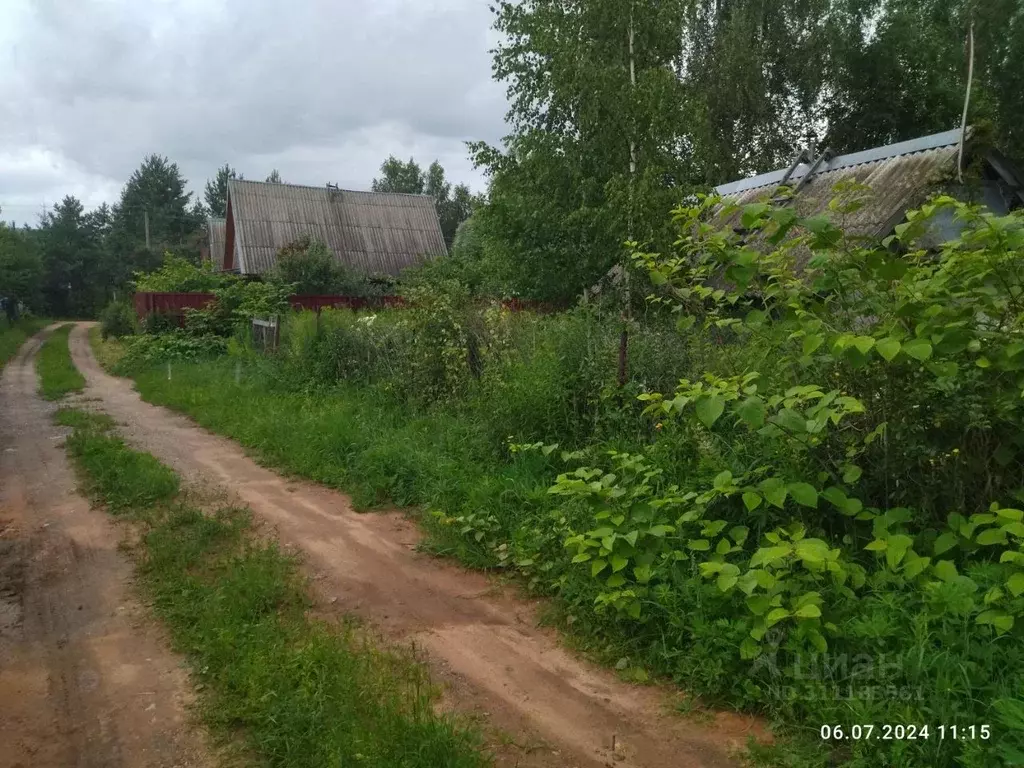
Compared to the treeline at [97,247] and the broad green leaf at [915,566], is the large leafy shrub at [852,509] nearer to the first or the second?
the broad green leaf at [915,566]

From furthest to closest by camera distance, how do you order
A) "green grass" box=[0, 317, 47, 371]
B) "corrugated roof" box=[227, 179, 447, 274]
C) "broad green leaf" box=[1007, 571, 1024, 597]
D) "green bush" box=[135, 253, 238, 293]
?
"corrugated roof" box=[227, 179, 447, 274]
"green grass" box=[0, 317, 47, 371]
"green bush" box=[135, 253, 238, 293]
"broad green leaf" box=[1007, 571, 1024, 597]

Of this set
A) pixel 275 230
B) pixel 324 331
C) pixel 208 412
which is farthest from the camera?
pixel 275 230

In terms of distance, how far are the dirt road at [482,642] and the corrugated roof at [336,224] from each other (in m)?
21.9

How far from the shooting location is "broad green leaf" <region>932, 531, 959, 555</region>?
3.22 metres

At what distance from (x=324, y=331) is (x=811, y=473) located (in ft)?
27.5

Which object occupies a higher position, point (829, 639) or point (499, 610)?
point (829, 639)

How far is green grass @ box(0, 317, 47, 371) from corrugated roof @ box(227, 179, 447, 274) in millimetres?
7771

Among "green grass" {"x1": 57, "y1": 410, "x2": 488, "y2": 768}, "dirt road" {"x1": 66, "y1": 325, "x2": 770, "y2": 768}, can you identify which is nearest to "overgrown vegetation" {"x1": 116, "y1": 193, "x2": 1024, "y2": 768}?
"dirt road" {"x1": 66, "y1": 325, "x2": 770, "y2": 768}

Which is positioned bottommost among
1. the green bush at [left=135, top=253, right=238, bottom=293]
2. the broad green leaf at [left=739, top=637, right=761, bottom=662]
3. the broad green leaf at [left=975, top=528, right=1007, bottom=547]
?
the broad green leaf at [left=739, top=637, right=761, bottom=662]

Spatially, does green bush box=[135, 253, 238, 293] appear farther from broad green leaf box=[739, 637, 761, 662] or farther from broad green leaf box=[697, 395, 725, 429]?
broad green leaf box=[739, 637, 761, 662]

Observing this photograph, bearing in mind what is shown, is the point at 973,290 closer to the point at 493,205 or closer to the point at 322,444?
the point at 322,444

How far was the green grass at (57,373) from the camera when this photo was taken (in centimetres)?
1295

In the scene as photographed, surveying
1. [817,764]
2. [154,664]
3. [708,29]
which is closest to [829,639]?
[817,764]

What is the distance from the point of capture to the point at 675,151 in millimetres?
11852
